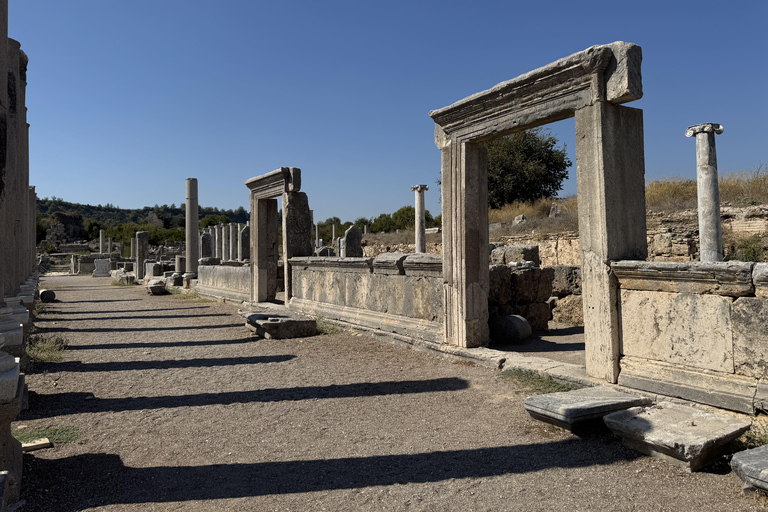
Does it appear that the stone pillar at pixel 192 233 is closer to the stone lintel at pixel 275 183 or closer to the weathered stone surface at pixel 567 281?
the stone lintel at pixel 275 183

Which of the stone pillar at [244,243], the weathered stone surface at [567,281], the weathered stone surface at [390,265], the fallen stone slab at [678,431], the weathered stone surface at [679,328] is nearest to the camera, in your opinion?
the fallen stone slab at [678,431]

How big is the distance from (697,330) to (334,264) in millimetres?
6398

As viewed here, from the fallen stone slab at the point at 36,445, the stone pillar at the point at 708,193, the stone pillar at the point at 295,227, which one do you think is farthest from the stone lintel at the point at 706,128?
the fallen stone slab at the point at 36,445

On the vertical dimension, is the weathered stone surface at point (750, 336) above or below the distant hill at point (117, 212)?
below

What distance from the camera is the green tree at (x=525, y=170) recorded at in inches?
1061

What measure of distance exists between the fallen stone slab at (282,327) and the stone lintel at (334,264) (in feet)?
3.73

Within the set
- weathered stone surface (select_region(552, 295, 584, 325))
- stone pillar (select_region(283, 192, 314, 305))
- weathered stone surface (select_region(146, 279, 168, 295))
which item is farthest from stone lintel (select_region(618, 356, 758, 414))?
weathered stone surface (select_region(146, 279, 168, 295))

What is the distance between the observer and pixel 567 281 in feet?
34.2

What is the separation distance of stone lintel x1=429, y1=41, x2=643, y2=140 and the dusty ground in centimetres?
291

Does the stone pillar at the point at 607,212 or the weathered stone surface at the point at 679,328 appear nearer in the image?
the weathered stone surface at the point at 679,328

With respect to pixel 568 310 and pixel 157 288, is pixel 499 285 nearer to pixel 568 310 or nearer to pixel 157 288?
pixel 568 310

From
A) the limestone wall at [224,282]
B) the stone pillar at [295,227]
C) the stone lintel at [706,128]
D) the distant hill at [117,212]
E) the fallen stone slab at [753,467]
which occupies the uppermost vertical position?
the distant hill at [117,212]

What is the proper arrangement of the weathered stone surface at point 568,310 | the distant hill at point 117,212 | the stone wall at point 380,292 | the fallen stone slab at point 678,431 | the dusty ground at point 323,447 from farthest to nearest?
the distant hill at point 117,212
the weathered stone surface at point 568,310
the stone wall at point 380,292
the fallen stone slab at point 678,431
the dusty ground at point 323,447

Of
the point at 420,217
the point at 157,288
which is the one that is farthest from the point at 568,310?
the point at 157,288
